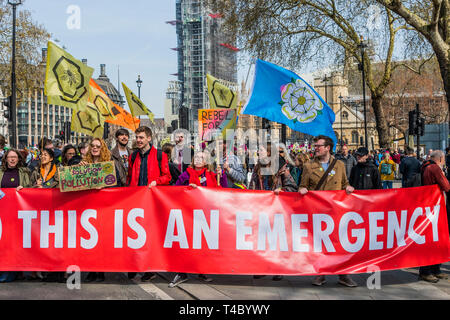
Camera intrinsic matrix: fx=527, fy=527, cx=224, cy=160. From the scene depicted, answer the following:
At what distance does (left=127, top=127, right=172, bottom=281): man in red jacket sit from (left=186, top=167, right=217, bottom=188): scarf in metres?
0.29

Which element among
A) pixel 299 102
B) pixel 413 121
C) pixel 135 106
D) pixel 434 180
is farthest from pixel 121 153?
pixel 413 121

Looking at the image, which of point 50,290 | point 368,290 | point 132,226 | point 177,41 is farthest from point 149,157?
point 177,41

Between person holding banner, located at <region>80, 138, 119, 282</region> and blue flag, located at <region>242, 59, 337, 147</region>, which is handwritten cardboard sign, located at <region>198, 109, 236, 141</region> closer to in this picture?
blue flag, located at <region>242, 59, 337, 147</region>

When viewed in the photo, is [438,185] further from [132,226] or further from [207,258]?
[132,226]

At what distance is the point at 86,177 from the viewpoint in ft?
21.1

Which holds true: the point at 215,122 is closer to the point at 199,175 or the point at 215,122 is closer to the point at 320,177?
the point at 199,175

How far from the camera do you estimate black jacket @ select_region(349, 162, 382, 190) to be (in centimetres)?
805

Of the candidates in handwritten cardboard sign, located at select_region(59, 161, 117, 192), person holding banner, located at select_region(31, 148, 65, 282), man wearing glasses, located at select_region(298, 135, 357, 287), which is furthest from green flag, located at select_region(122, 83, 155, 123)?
man wearing glasses, located at select_region(298, 135, 357, 287)

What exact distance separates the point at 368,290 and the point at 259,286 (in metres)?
1.29

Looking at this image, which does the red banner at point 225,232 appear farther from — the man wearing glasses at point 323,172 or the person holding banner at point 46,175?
the person holding banner at point 46,175

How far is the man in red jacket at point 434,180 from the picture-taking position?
263 inches

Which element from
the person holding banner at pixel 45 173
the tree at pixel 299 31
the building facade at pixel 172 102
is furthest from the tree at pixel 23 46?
the building facade at pixel 172 102

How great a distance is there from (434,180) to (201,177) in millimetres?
3016

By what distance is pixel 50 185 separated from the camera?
7.11m
